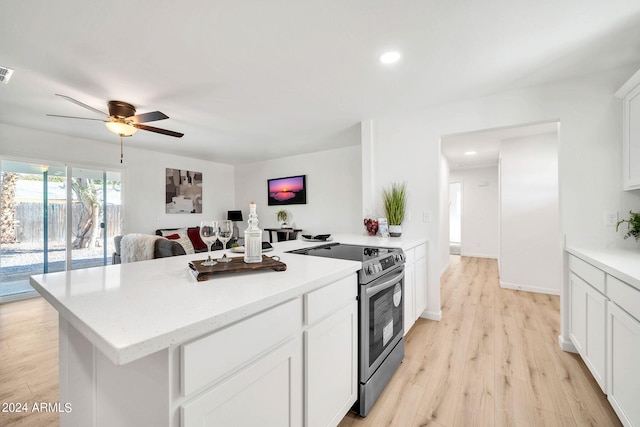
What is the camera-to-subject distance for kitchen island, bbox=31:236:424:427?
671 mm

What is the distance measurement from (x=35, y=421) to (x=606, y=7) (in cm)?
394

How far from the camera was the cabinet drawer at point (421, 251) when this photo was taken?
2.52 metres

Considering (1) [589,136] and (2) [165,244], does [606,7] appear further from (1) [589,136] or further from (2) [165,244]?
(2) [165,244]

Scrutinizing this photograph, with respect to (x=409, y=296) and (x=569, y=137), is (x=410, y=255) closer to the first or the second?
(x=409, y=296)

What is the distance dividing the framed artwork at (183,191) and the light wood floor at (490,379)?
4894 mm

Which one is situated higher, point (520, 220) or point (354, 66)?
point (354, 66)

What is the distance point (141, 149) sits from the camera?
480 centimetres

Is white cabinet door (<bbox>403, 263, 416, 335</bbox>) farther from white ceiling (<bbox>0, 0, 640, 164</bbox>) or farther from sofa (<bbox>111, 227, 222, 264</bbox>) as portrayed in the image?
sofa (<bbox>111, 227, 222, 264</bbox>)

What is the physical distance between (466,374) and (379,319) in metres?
0.88

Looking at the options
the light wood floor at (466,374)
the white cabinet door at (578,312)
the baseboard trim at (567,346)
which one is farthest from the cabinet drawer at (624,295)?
the baseboard trim at (567,346)

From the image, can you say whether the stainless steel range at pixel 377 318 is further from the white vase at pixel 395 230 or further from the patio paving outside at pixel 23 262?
the patio paving outside at pixel 23 262

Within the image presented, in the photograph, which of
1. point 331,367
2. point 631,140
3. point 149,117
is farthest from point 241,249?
point 631,140

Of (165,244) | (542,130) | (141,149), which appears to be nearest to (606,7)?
(542,130)

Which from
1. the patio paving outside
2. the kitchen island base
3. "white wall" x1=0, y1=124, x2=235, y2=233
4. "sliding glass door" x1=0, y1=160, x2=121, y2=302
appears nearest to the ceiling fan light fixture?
"white wall" x1=0, y1=124, x2=235, y2=233
